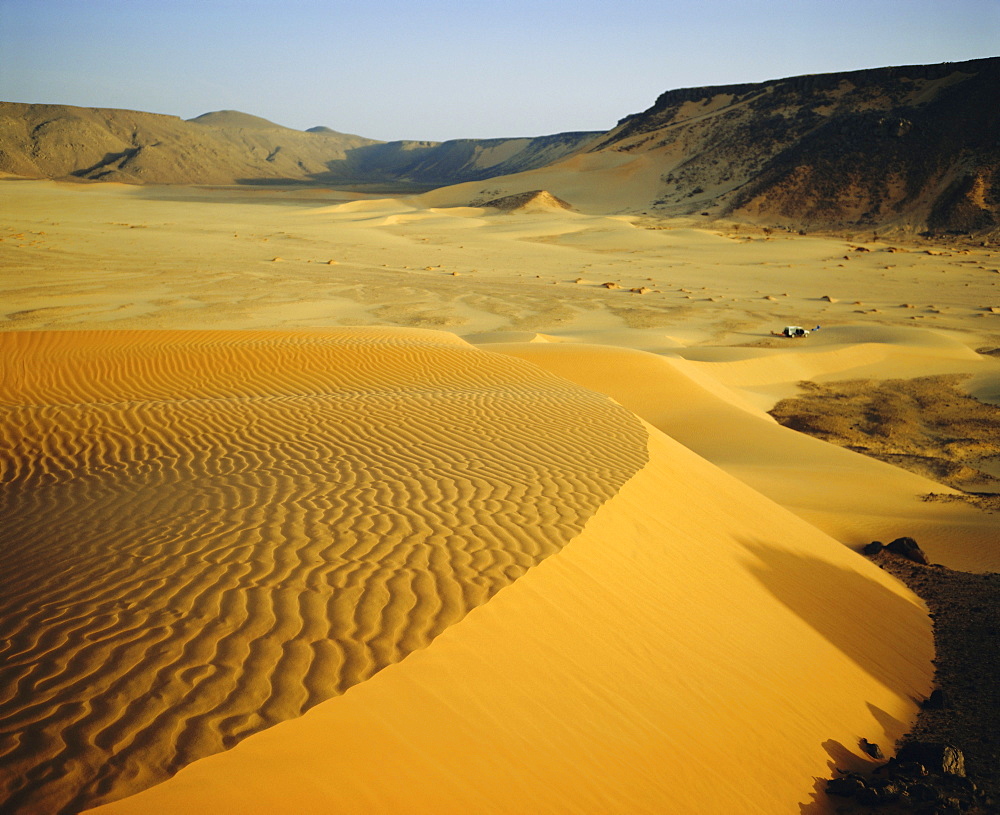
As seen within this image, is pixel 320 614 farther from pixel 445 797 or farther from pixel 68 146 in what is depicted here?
pixel 68 146

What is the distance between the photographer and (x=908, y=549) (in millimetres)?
8102

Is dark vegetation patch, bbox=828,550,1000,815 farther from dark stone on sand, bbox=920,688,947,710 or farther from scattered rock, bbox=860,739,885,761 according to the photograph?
scattered rock, bbox=860,739,885,761

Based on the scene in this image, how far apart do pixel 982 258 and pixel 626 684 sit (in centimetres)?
3838

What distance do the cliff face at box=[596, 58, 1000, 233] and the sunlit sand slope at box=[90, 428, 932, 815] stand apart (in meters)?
43.8

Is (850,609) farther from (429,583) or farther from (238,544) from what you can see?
(238,544)

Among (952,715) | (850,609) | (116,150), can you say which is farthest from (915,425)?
(116,150)

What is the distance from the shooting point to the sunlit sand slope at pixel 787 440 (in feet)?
29.1

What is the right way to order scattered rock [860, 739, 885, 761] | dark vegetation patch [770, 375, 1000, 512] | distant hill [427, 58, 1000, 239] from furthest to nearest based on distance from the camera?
1. distant hill [427, 58, 1000, 239]
2. dark vegetation patch [770, 375, 1000, 512]
3. scattered rock [860, 739, 885, 761]

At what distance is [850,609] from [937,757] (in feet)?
7.67

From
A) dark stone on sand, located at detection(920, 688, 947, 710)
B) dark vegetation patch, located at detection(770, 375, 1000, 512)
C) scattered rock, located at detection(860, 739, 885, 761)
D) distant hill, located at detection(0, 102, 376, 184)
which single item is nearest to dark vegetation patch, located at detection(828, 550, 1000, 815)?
dark stone on sand, located at detection(920, 688, 947, 710)

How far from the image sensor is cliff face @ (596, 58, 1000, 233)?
44438 millimetres

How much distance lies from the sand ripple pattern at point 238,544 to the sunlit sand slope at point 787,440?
9.67 feet

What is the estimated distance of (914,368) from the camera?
58.6 ft

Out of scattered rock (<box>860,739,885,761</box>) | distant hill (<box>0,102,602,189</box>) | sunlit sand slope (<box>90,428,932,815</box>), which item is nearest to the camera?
sunlit sand slope (<box>90,428,932,815</box>)
